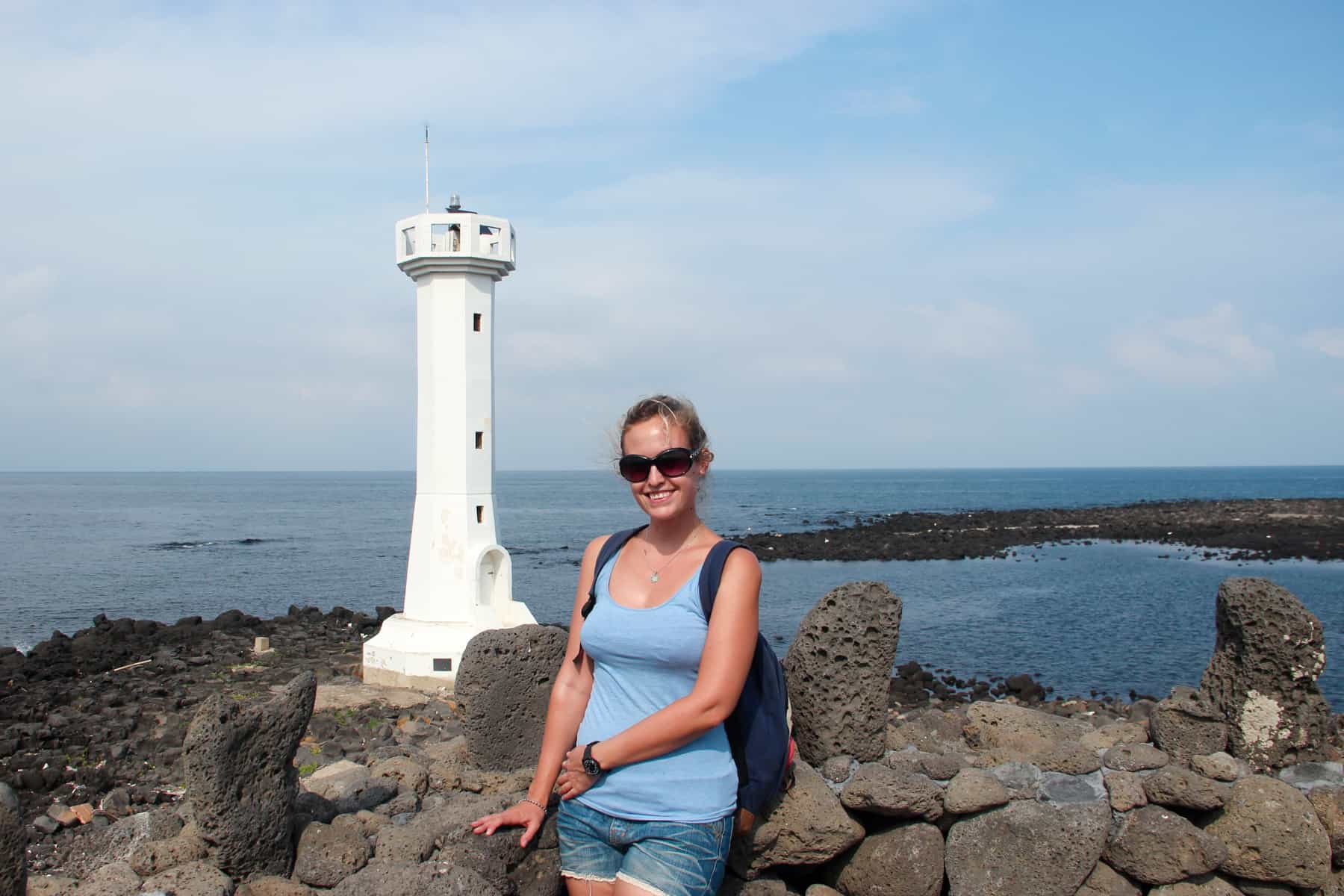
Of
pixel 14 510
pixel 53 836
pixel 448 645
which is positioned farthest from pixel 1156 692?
pixel 14 510

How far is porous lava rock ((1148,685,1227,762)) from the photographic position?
5336mm

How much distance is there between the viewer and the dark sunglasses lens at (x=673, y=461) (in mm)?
3611

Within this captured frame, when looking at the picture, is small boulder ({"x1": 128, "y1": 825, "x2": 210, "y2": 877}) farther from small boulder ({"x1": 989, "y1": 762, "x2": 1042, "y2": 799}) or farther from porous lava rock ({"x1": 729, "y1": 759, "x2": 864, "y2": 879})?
small boulder ({"x1": 989, "y1": 762, "x2": 1042, "y2": 799})

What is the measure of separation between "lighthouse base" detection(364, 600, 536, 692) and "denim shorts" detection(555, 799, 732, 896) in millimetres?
13558

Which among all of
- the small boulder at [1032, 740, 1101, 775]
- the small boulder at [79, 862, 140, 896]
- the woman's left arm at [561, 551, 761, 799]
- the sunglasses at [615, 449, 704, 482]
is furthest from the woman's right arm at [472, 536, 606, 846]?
the small boulder at [1032, 740, 1101, 775]

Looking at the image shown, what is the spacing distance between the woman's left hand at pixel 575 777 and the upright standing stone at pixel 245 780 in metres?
1.24

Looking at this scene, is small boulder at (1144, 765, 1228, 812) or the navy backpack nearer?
the navy backpack

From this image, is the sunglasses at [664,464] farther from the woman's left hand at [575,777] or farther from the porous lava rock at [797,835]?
the porous lava rock at [797,835]

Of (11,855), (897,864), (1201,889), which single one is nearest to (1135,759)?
(1201,889)

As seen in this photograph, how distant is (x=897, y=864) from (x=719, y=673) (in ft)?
6.65

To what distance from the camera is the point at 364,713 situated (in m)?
15.9

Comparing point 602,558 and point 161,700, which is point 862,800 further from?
point 161,700

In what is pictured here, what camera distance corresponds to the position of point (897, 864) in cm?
471

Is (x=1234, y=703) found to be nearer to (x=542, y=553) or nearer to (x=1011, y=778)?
(x=1011, y=778)
